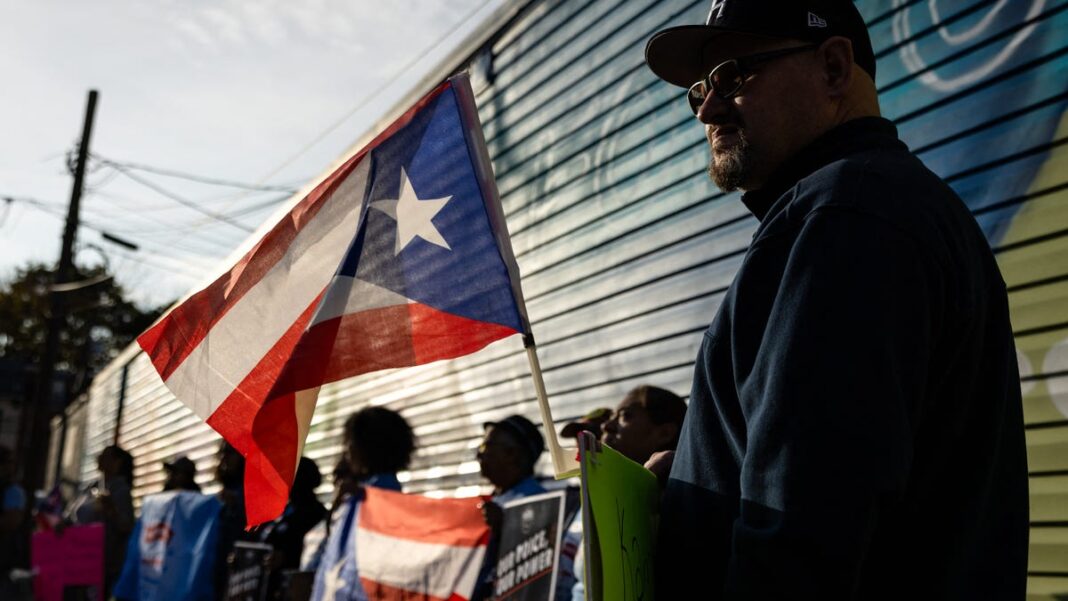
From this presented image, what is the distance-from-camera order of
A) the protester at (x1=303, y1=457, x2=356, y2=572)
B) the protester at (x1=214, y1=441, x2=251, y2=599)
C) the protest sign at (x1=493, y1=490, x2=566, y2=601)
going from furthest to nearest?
the protester at (x1=214, y1=441, x2=251, y2=599) → the protester at (x1=303, y1=457, x2=356, y2=572) → the protest sign at (x1=493, y1=490, x2=566, y2=601)

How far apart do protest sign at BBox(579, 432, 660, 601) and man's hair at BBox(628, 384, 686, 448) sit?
9.47 ft

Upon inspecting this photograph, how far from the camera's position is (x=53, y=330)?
22859 millimetres

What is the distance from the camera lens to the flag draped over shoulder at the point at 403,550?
4.90 meters

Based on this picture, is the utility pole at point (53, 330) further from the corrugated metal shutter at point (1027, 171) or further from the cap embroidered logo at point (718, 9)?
the cap embroidered logo at point (718, 9)

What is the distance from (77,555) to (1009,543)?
10315 millimetres

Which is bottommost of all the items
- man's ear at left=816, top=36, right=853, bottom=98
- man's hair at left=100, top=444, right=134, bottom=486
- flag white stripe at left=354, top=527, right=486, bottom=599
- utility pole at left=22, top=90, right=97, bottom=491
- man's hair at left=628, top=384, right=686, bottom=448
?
flag white stripe at left=354, top=527, right=486, bottom=599

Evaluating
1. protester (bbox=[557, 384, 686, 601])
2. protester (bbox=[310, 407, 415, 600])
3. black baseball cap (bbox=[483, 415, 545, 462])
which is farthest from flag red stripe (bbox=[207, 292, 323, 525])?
protester (bbox=[310, 407, 415, 600])

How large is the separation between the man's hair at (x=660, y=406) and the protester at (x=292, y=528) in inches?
101

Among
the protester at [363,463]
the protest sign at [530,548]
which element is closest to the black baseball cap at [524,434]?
the protest sign at [530,548]

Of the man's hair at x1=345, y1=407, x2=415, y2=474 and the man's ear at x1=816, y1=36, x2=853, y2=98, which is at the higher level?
the man's hair at x1=345, y1=407, x2=415, y2=474

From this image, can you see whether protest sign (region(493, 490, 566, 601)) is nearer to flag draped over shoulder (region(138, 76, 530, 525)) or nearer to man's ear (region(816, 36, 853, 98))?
flag draped over shoulder (region(138, 76, 530, 525))

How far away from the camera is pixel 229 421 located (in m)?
2.94

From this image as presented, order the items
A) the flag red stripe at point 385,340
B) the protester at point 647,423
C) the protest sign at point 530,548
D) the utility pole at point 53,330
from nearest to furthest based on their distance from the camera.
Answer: the flag red stripe at point 385,340 → the protest sign at point 530,548 → the protester at point 647,423 → the utility pole at point 53,330

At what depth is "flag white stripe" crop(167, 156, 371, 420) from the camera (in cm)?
305
